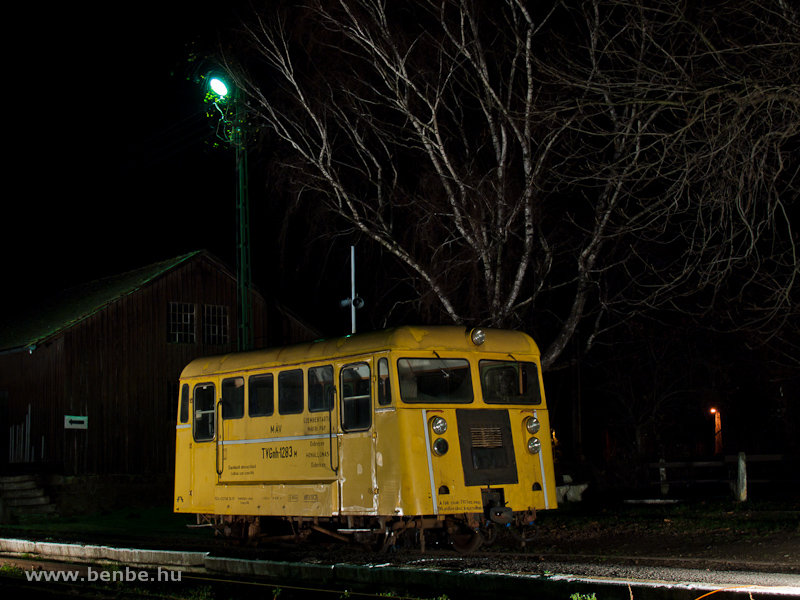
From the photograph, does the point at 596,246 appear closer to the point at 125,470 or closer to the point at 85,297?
the point at 125,470

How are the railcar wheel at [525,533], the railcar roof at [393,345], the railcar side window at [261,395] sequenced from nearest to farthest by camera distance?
the railcar roof at [393,345], the railcar wheel at [525,533], the railcar side window at [261,395]

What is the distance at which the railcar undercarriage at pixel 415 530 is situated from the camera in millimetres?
11516

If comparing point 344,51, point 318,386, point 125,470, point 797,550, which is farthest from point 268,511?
point 125,470

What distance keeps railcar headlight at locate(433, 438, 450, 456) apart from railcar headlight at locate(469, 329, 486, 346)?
157 cm

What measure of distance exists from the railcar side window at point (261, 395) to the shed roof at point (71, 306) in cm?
1368

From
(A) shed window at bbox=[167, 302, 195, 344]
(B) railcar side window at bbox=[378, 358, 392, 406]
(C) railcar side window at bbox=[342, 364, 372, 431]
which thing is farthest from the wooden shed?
(B) railcar side window at bbox=[378, 358, 392, 406]

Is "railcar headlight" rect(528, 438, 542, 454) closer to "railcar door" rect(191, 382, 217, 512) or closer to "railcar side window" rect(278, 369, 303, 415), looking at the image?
"railcar side window" rect(278, 369, 303, 415)

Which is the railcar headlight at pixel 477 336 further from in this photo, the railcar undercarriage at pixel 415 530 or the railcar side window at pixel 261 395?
the railcar side window at pixel 261 395

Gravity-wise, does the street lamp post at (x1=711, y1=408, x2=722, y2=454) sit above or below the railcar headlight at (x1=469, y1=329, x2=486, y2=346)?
below

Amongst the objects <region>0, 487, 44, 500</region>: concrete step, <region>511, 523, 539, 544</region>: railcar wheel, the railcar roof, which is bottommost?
<region>511, 523, 539, 544</region>: railcar wheel

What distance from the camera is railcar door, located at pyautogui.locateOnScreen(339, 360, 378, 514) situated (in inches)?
456

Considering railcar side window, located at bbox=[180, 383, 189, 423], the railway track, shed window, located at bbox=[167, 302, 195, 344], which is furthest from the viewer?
shed window, located at bbox=[167, 302, 195, 344]

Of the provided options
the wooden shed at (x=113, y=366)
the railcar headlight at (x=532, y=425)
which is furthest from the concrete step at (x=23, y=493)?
the railcar headlight at (x=532, y=425)

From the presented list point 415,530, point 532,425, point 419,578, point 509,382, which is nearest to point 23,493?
point 415,530
